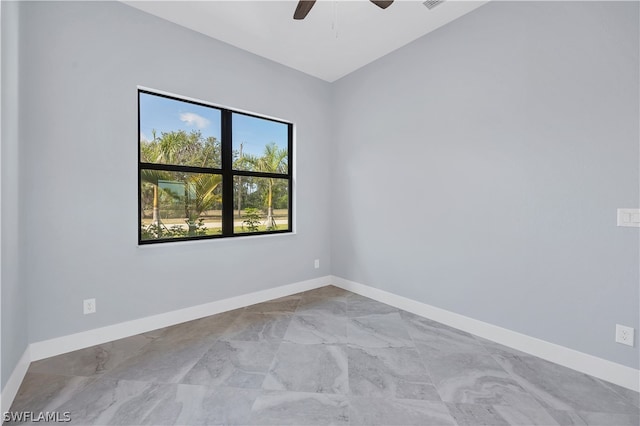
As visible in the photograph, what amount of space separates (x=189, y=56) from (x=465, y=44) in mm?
2680

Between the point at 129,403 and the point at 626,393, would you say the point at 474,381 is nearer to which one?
the point at 626,393

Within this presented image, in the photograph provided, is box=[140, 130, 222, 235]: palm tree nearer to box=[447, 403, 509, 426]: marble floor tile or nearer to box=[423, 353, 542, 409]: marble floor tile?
box=[423, 353, 542, 409]: marble floor tile

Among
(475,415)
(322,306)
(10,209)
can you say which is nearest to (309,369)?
(475,415)

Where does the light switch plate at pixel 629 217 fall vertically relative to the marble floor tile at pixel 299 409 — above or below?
above

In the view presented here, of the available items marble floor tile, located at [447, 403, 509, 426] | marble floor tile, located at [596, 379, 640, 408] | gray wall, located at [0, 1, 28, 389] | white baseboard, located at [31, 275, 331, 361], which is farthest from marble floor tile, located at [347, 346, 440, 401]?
gray wall, located at [0, 1, 28, 389]

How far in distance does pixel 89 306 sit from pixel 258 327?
141cm

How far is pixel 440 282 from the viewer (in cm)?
279

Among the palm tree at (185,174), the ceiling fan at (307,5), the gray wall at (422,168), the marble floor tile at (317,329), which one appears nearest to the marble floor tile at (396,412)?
the marble floor tile at (317,329)

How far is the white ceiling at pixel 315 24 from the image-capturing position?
245cm

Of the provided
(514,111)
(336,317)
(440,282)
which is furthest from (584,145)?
(336,317)

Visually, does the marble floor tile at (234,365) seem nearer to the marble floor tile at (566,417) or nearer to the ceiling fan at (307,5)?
the marble floor tile at (566,417)

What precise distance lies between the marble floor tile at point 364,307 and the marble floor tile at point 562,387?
1.16 meters

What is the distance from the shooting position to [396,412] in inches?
62.6

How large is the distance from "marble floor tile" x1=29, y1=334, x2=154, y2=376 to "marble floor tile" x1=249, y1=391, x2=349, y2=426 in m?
1.23
